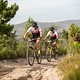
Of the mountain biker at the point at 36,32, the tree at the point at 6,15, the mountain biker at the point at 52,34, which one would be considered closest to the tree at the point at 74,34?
the mountain biker at the point at 36,32

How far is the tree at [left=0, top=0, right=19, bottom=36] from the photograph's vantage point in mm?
33719

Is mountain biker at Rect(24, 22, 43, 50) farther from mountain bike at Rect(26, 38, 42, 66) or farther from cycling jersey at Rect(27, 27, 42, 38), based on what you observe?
mountain bike at Rect(26, 38, 42, 66)

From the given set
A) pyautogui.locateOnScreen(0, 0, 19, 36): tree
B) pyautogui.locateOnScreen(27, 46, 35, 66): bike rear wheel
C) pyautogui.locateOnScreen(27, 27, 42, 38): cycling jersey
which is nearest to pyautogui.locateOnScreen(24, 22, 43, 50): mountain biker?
pyautogui.locateOnScreen(27, 27, 42, 38): cycling jersey

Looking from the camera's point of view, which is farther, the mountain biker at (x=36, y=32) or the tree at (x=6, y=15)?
the tree at (x=6, y=15)

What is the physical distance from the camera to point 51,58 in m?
20.6

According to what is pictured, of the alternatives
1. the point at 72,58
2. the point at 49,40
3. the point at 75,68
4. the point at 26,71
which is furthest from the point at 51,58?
the point at 75,68

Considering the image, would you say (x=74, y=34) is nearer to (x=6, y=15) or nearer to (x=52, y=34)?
(x=52, y=34)

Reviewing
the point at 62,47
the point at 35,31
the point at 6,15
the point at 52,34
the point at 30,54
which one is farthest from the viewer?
the point at 6,15

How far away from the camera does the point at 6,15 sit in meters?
34.7

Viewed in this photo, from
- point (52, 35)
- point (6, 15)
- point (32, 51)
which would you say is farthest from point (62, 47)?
point (32, 51)

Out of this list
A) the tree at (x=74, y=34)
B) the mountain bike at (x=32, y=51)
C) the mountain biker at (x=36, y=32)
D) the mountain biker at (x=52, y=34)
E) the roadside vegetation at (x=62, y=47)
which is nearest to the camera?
the roadside vegetation at (x=62, y=47)

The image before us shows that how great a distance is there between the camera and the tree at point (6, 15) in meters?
33.7

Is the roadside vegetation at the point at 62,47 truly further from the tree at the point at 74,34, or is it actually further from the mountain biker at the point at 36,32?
the mountain biker at the point at 36,32

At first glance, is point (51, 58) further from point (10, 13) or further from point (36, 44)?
point (10, 13)
